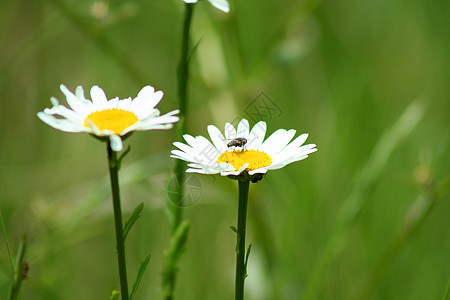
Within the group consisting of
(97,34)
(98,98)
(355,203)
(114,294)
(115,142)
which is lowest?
(114,294)

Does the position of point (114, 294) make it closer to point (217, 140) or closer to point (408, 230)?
point (217, 140)

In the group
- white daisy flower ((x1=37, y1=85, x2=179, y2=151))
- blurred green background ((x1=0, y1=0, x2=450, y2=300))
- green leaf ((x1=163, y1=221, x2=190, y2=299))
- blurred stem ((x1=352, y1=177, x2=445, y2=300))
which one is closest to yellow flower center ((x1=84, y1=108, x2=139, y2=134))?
white daisy flower ((x1=37, y1=85, x2=179, y2=151))

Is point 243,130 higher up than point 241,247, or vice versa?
point 243,130

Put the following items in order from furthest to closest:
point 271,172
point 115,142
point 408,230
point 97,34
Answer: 1. point 271,172
2. point 97,34
3. point 408,230
4. point 115,142

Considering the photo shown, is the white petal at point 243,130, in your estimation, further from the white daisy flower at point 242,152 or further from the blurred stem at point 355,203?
the blurred stem at point 355,203

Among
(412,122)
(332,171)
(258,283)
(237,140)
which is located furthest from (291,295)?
(237,140)

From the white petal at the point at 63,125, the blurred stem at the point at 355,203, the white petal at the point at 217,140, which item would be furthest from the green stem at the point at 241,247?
the blurred stem at the point at 355,203

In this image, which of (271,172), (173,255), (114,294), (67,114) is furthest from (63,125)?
(271,172)

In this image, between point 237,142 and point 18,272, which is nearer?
point 18,272
